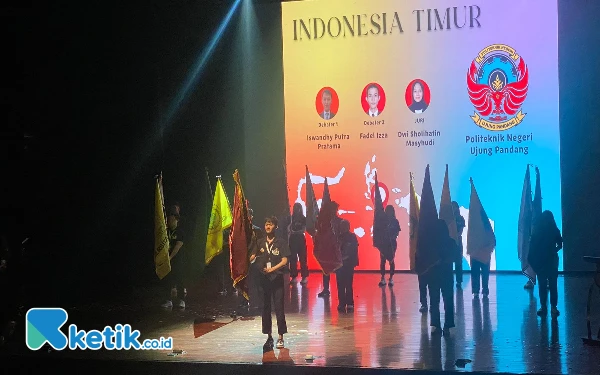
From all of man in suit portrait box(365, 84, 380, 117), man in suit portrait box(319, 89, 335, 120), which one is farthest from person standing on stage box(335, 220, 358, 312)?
man in suit portrait box(319, 89, 335, 120)

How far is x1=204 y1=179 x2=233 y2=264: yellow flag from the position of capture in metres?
11.8

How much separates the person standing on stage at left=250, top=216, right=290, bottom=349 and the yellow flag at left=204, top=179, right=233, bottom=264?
9.78 ft

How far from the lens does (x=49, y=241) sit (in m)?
12.8

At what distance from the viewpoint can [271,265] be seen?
8.62 meters

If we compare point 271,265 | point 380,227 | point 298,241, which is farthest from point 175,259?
point 271,265

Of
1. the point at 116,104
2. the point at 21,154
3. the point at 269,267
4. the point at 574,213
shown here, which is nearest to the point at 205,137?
the point at 116,104

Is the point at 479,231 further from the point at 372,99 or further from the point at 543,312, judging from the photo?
the point at 372,99

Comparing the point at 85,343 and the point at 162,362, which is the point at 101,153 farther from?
the point at 162,362

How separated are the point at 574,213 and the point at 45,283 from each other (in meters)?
9.38

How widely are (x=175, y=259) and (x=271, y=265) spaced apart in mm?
3679

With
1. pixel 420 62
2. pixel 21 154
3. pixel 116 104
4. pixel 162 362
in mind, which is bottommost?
pixel 162 362

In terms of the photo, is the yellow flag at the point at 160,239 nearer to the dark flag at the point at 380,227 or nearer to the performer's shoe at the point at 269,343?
the performer's shoe at the point at 269,343

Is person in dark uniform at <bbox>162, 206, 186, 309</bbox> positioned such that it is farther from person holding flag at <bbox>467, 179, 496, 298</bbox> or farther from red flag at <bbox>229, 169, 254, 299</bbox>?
person holding flag at <bbox>467, 179, 496, 298</bbox>

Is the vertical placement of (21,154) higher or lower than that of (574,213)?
higher
